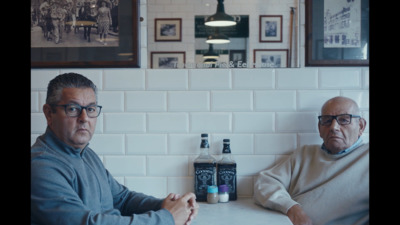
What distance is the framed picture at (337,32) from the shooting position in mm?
2326

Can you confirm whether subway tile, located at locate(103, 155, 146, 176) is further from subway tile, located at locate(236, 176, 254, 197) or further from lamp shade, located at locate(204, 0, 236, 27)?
lamp shade, located at locate(204, 0, 236, 27)

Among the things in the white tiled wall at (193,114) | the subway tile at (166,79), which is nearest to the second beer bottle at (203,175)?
the white tiled wall at (193,114)

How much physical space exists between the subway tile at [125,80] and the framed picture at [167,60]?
0.28 ft

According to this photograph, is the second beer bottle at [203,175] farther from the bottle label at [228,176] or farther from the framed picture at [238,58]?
the framed picture at [238,58]

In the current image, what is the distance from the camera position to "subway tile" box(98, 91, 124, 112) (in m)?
2.33

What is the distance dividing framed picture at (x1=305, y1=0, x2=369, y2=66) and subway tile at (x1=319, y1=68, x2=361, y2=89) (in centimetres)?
3

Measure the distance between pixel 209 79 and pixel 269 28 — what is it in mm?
409

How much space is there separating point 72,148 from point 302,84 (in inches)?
49.0

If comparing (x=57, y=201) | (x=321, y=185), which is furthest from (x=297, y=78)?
(x=57, y=201)

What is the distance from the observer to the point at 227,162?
2240 mm

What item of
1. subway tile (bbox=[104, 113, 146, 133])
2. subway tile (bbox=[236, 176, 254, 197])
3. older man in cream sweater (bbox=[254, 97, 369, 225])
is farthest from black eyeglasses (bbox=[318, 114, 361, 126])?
subway tile (bbox=[104, 113, 146, 133])

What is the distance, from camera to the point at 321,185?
2.17m
